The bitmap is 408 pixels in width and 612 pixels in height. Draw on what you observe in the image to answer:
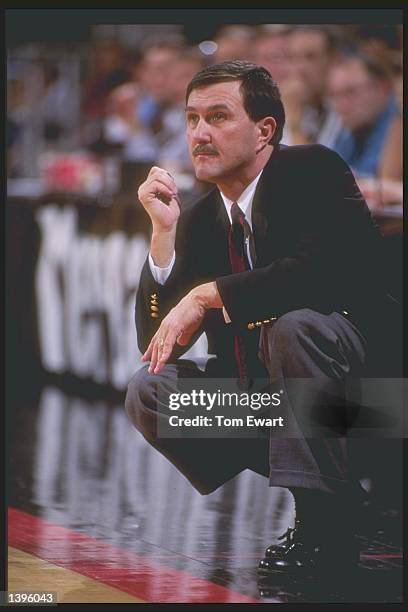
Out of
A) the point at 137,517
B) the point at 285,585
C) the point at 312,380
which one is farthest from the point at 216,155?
the point at 137,517

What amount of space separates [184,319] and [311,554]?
2.84ft

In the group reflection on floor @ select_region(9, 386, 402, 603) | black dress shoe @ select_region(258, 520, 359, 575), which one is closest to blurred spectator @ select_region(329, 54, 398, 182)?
reflection on floor @ select_region(9, 386, 402, 603)

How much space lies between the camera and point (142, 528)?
5.96 m

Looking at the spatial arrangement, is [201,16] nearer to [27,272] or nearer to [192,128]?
[192,128]

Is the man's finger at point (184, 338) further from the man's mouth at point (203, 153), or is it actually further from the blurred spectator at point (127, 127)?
the blurred spectator at point (127, 127)

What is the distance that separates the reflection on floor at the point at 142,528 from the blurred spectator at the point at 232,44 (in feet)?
6.97

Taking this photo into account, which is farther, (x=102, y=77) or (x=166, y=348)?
(x=102, y=77)

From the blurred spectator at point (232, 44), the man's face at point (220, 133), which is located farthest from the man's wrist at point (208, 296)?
the blurred spectator at point (232, 44)

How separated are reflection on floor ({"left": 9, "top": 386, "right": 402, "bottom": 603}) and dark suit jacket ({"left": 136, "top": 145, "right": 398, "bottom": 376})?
2.48 ft

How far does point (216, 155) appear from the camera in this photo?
489cm

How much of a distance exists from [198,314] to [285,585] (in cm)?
90

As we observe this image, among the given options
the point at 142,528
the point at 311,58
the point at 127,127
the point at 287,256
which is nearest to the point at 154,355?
the point at 287,256

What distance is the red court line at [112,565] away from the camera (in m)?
4.62

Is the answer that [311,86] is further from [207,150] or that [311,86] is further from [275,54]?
[207,150]
